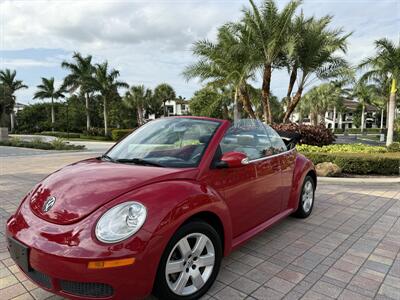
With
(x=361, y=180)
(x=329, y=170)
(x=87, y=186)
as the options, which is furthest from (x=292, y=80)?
(x=87, y=186)

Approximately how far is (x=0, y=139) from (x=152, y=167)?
2278cm

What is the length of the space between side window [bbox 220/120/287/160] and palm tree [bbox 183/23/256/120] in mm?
10137

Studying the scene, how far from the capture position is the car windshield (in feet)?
9.27

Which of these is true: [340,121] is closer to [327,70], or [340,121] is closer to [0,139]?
[327,70]

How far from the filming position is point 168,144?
3.20 metres

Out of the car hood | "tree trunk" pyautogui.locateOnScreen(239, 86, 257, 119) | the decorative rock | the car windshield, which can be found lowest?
the decorative rock

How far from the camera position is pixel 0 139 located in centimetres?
2089

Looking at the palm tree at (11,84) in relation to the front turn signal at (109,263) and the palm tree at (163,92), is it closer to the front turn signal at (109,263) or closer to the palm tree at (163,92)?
the palm tree at (163,92)

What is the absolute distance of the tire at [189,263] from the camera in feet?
7.14

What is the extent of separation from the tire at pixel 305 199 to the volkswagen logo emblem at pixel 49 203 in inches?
133

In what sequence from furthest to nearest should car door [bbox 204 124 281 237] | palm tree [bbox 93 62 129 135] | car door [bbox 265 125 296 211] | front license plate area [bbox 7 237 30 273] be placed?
palm tree [bbox 93 62 129 135], car door [bbox 265 125 296 211], car door [bbox 204 124 281 237], front license plate area [bbox 7 237 30 273]

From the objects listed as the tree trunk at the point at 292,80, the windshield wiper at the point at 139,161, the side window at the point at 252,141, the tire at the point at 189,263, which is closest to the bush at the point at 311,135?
the tree trunk at the point at 292,80

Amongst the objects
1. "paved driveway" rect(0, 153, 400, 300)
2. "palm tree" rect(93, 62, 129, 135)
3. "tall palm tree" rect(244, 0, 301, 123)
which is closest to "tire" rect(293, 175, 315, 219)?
"paved driveway" rect(0, 153, 400, 300)

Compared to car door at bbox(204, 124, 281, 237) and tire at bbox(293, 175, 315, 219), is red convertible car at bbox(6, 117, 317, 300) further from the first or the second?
tire at bbox(293, 175, 315, 219)
